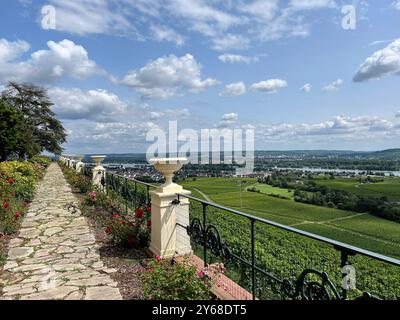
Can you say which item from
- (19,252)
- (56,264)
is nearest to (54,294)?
(56,264)

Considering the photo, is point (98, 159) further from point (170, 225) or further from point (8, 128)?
point (8, 128)

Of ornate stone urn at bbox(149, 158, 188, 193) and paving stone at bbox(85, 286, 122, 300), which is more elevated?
ornate stone urn at bbox(149, 158, 188, 193)

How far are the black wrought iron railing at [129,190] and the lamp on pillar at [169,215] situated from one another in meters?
1.28

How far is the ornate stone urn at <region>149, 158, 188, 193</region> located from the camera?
454cm

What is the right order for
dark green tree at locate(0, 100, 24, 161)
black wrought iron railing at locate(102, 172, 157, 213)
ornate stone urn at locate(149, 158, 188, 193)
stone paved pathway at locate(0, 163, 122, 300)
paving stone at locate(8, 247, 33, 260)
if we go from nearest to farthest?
stone paved pathway at locate(0, 163, 122, 300), ornate stone urn at locate(149, 158, 188, 193), paving stone at locate(8, 247, 33, 260), black wrought iron railing at locate(102, 172, 157, 213), dark green tree at locate(0, 100, 24, 161)

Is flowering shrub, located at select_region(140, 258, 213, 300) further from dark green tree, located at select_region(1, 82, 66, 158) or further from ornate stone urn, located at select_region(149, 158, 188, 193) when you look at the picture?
dark green tree, located at select_region(1, 82, 66, 158)

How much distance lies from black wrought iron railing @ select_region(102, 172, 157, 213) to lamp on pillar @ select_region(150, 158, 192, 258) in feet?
4.19

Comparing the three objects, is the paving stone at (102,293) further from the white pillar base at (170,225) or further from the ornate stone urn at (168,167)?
the ornate stone urn at (168,167)

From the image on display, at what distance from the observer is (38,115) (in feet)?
145

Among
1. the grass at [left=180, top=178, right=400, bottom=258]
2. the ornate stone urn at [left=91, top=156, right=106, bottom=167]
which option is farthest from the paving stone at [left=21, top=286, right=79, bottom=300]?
the grass at [left=180, top=178, right=400, bottom=258]

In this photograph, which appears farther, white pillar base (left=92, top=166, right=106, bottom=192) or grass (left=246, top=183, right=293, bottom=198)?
grass (left=246, top=183, right=293, bottom=198)
